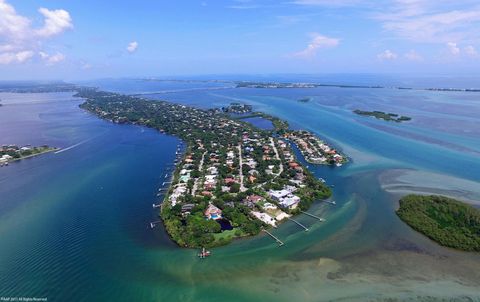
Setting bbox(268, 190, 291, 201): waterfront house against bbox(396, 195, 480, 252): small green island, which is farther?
bbox(268, 190, 291, 201): waterfront house

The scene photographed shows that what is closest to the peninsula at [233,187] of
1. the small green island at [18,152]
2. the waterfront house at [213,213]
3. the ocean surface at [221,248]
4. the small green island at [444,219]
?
the waterfront house at [213,213]

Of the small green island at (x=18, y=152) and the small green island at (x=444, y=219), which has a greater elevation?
the small green island at (x=18, y=152)

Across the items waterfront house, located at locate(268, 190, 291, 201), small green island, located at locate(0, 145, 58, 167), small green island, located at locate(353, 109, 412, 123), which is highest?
small green island, located at locate(353, 109, 412, 123)

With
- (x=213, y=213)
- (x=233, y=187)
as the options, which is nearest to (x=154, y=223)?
(x=213, y=213)

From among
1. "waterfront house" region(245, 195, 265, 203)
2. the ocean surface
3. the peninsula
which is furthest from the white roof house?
"waterfront house" region(245, 195, 265, 203)

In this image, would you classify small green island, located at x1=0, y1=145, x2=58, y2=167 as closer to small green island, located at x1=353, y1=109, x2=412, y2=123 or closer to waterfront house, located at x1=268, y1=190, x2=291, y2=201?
waterfront house, located at x1=268, y1=190, x2=291, y2=201

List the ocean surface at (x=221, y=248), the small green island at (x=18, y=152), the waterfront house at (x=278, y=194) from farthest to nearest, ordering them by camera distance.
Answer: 1. the small green island at (x=18, y=152)
2. the waterfront house at (x=278, y=194)
3. the ocean surface at (x=221, y=248)

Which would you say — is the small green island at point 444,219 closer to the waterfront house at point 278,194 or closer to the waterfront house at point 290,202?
the waterfront house at point 290,202
